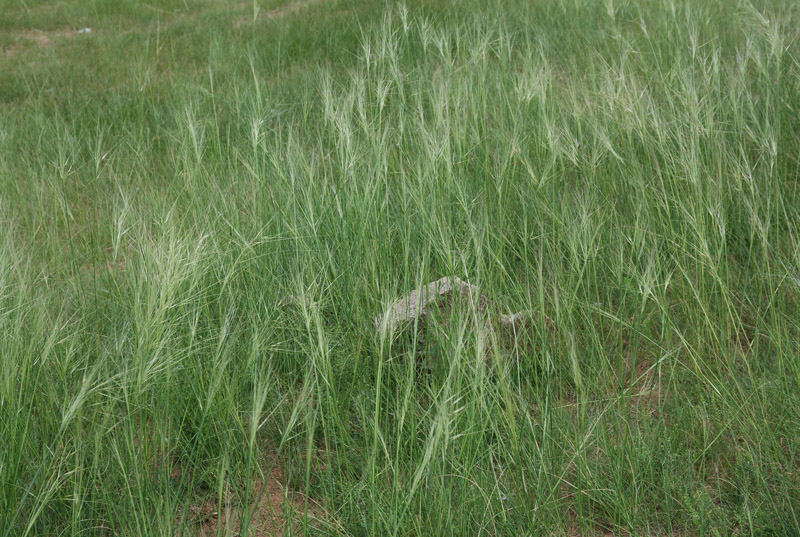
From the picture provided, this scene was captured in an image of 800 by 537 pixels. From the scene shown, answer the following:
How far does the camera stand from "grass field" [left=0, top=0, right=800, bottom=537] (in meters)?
1.58

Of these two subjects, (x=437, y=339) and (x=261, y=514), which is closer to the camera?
(x=261, y=514)

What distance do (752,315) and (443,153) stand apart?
1083mm

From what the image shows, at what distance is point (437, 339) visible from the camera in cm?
189

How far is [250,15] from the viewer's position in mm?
6902

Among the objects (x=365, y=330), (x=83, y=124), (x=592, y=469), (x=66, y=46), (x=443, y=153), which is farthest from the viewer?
(x=66, y=46)

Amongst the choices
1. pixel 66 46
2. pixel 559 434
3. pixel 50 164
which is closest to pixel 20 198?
pixel 50 164

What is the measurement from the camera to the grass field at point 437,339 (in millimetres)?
1575

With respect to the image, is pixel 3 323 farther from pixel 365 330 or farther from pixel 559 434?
pixel 559 434

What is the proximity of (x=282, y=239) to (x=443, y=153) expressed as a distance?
621mm

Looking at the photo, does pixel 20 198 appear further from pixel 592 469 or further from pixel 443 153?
pixel 592 469

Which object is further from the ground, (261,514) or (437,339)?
(437,339)

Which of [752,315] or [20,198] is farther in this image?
[20,198]

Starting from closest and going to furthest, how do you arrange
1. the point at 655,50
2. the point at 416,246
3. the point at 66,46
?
the point at 416,246
the point at 655,50
the point at 66,46

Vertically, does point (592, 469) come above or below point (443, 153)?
below
